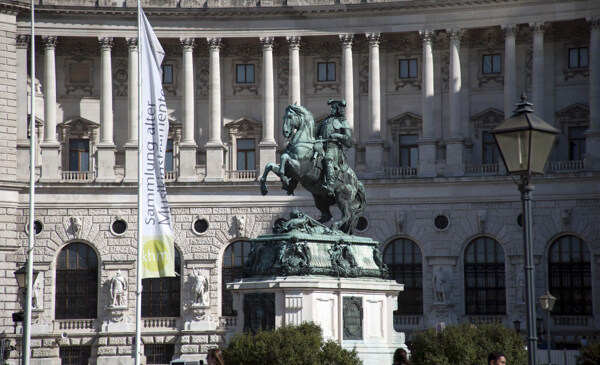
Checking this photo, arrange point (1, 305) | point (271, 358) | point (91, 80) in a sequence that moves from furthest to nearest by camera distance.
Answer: point (91, 80)
point (1, 305)
point (271, 358)

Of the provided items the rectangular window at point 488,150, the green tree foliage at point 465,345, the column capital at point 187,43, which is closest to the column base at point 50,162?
the column capital at point 187,43

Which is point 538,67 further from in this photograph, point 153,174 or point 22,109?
point 153,174

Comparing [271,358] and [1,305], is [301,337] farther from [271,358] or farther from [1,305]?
[1,305]

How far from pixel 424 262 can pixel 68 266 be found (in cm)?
2002

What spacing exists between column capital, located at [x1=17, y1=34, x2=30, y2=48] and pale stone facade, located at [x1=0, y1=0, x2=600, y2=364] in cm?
7

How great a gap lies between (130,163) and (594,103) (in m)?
26.1

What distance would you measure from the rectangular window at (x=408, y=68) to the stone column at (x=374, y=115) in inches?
100

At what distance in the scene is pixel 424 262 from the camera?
70062 mm

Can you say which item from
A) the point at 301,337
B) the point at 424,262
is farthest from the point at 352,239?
the point at 424,262

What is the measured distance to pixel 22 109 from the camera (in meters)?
71.1

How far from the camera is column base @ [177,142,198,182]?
236 feet

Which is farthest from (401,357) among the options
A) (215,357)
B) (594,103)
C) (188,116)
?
(188,116)

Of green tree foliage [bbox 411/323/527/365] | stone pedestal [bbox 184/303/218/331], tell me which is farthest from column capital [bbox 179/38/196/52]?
green tree foliage [bbox 411/323/527/365]

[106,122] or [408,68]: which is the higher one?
[408,68]
